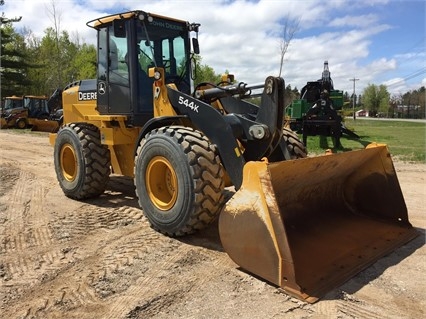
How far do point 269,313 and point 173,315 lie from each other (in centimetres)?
68

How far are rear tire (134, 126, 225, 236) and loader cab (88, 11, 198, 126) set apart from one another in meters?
1.04

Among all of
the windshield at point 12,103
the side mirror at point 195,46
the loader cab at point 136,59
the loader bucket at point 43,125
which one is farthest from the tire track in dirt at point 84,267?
the windshield at point 12,103

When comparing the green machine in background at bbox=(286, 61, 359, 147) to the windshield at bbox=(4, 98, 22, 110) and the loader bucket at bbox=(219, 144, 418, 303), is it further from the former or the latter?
the windshield at bbox=(4, 98, 22, 110)

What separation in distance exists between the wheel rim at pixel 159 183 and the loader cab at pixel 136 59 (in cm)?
117

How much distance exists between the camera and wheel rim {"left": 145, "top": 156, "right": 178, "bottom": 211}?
4.47 m

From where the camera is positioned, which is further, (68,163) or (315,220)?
(68,163)

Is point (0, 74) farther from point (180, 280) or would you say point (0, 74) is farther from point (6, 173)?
point (180, 280)

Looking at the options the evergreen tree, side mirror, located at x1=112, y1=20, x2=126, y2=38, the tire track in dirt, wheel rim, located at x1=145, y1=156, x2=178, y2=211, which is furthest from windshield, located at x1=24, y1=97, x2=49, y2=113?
wheel rim, located at x1=145, y1=156, x2=178, y2=211

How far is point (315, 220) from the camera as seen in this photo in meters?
4.32

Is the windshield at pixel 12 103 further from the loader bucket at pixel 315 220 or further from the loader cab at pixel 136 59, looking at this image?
the loader bucket at pixel 315 220

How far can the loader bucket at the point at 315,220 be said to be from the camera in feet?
10.4

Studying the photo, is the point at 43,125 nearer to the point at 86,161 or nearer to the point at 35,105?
the point at 35,105

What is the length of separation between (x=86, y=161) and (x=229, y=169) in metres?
2.52

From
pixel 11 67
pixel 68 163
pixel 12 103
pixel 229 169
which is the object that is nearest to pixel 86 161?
pixel 68 163
